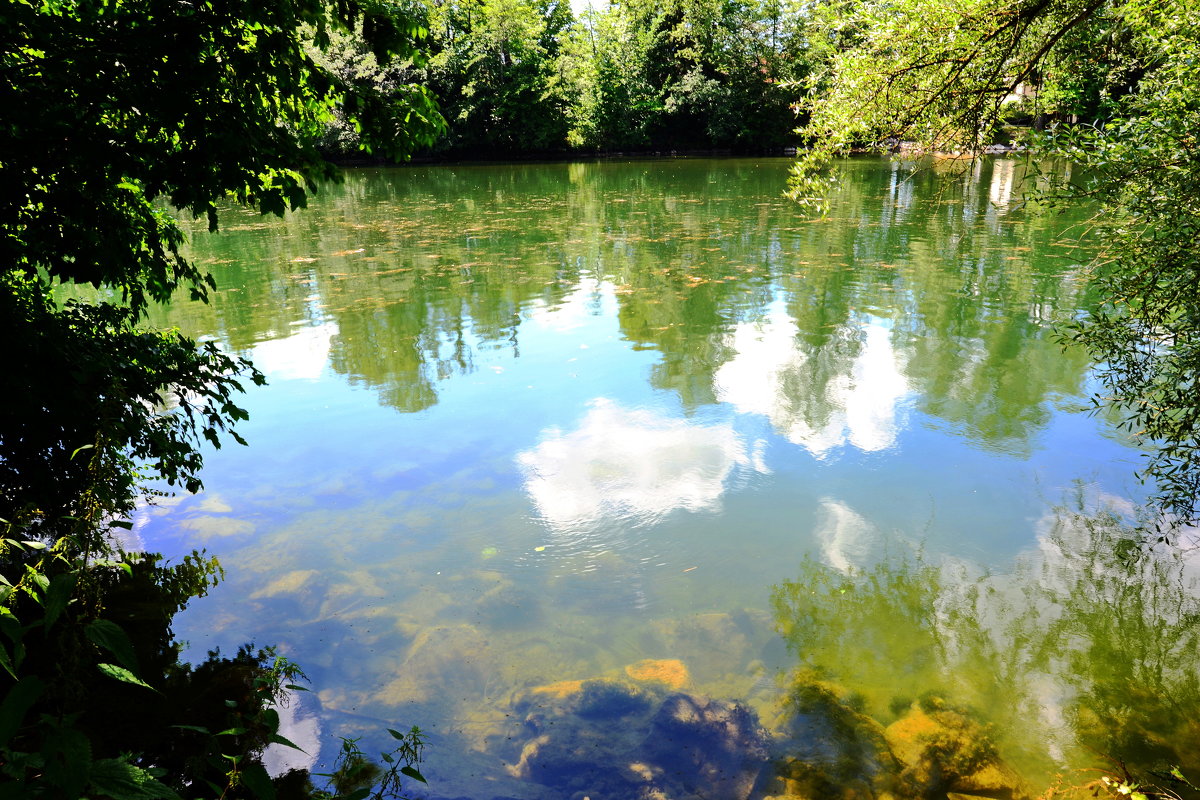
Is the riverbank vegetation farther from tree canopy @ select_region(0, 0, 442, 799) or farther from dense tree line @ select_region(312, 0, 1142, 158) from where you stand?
dense tree line @ select_region(312, 0, 1142, 158)

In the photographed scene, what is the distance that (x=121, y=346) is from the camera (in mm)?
4035

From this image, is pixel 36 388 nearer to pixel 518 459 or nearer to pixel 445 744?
pixel 445 744

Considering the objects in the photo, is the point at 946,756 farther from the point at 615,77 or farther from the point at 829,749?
the point at 615,77

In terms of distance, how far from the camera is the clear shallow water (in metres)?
4.10

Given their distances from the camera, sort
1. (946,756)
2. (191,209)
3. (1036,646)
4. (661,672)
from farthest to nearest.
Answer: (191,209) → (1036,646) → (661,672) → (946,756)

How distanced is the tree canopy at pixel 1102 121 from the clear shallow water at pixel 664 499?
698 mm

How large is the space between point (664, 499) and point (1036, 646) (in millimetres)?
2603

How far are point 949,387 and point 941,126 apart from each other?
3.25 m

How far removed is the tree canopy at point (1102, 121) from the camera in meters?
4.06

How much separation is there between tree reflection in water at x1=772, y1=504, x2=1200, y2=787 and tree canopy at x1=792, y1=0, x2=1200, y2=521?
0.65 metres

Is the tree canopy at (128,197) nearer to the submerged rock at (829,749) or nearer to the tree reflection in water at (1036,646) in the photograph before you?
the submerged rock at (829,749)

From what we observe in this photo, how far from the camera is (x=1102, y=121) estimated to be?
4902 mm

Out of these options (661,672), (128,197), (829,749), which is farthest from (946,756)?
(128,197)

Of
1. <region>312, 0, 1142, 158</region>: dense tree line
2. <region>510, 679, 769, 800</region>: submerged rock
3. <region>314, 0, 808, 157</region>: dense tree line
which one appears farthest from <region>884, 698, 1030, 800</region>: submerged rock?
<region>314, 0, 808, 157</region>: dense tree line
